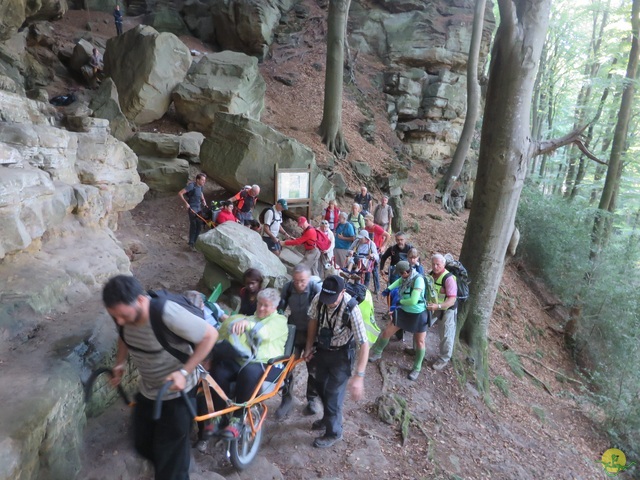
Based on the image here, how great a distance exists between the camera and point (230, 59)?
14.5 m

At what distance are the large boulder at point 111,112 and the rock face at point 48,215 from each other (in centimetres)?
503

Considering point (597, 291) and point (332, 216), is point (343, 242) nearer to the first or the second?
point (332, 216)

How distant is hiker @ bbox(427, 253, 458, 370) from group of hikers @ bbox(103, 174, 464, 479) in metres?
0.02

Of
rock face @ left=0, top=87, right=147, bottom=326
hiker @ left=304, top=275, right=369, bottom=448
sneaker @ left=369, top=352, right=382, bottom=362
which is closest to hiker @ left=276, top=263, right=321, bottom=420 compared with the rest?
hiker @ left=304, top=275, right=369, bottom=448

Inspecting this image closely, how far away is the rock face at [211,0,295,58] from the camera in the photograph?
61.4 ft

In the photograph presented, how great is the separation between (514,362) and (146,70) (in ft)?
46.3

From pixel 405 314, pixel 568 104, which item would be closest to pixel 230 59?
pixel 405 314

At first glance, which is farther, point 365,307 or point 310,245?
point 310,245

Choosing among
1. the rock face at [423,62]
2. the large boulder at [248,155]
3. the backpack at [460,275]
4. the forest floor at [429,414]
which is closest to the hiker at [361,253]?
the forest floor at [429,414]

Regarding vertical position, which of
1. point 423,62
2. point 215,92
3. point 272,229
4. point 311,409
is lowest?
point 311,409

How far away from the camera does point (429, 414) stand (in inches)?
216

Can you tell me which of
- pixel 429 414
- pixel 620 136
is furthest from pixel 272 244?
pixel 620 136

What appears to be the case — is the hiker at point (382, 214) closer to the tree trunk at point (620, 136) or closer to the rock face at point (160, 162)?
the rock face at point (160, 162)

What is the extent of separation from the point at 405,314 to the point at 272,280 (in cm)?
219
